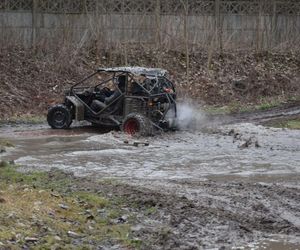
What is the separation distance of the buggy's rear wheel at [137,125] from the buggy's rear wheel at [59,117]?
1.99 metres

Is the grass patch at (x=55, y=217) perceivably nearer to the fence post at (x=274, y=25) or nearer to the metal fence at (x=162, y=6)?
the metal fence at (x=162, y=6)

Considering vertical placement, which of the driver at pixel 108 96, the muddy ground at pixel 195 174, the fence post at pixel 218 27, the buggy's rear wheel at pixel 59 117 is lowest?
the muddy ground at pixel 195 174

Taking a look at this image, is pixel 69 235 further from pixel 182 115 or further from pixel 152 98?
pixel 182 115

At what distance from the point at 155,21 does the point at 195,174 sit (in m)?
16.2

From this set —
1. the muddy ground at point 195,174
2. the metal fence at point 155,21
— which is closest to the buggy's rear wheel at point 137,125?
the muddy ground at point 195,174

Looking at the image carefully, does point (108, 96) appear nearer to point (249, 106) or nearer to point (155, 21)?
point (249, 106)

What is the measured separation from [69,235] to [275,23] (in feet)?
77.7

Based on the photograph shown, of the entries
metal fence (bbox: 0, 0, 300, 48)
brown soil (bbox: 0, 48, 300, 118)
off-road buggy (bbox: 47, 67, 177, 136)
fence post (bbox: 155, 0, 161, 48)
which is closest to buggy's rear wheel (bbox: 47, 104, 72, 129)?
off-road buggy (bbox: 47, 67, 177, 136)

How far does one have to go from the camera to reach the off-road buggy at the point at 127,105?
58.2ft

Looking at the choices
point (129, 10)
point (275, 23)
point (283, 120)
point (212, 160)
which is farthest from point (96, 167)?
point (275, 23)

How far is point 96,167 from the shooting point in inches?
519

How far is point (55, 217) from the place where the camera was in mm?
8711

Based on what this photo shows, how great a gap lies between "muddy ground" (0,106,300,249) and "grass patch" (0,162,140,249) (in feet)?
1.18

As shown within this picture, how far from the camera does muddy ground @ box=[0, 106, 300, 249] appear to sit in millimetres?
8789
